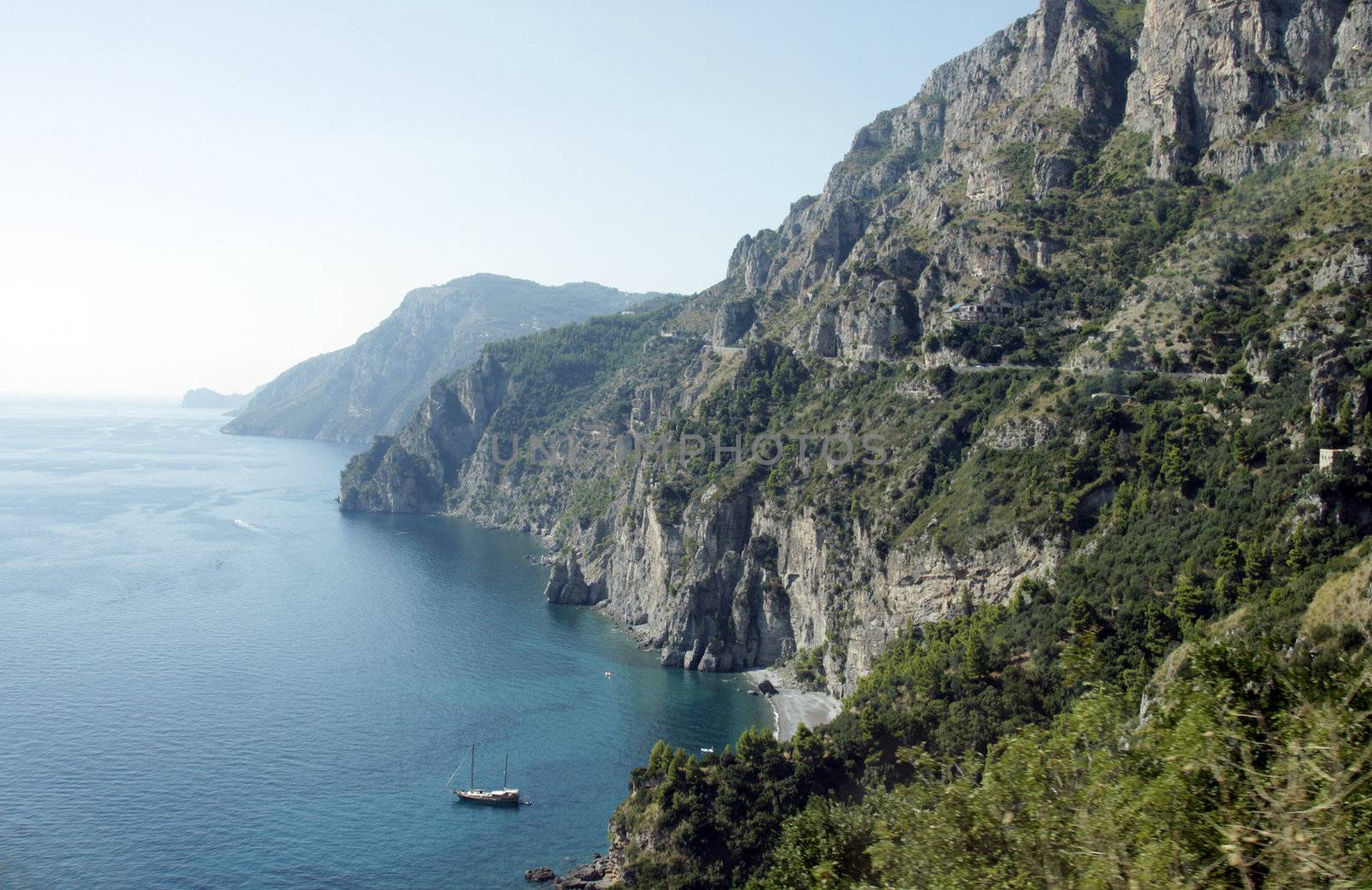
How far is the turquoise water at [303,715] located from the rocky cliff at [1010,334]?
503 inches

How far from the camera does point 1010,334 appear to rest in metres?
87.7

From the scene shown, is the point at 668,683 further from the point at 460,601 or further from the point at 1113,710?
the point at 1113,710

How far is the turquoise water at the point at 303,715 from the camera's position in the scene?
183 ft

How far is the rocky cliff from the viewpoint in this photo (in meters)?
69.4

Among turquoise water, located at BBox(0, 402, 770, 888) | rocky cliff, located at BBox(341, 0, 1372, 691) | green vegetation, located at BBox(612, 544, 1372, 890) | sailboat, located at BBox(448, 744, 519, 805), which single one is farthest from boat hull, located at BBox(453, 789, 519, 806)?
rocky cliff, located at BBox(341, 0, 1372, 691)

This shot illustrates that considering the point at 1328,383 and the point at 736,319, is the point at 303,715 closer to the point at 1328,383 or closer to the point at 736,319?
the point at 1328,383

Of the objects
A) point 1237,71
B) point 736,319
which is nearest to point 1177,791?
point 1237,71

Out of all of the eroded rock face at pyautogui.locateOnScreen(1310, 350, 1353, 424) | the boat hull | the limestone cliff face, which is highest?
the eroded rock face at pyautogui.locateOnScreen(1310, 350, 1353, 424)

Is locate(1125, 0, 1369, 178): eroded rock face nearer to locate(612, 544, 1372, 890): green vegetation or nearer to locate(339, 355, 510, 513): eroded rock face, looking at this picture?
locate(612, 544, 1372, 890): green vegetation

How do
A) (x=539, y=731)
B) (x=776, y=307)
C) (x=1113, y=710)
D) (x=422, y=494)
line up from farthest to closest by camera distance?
1. (x=422, y=494)
2. (x=776, y=307)
3. (x=539, y=731)
4. (x=1113, y=710)

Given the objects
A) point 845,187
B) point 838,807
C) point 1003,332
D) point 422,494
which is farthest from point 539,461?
point 838,807

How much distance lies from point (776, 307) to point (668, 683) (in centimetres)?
6488

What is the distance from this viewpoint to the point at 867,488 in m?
86.5

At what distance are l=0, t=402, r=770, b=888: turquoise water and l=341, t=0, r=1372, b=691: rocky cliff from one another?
12782mm
